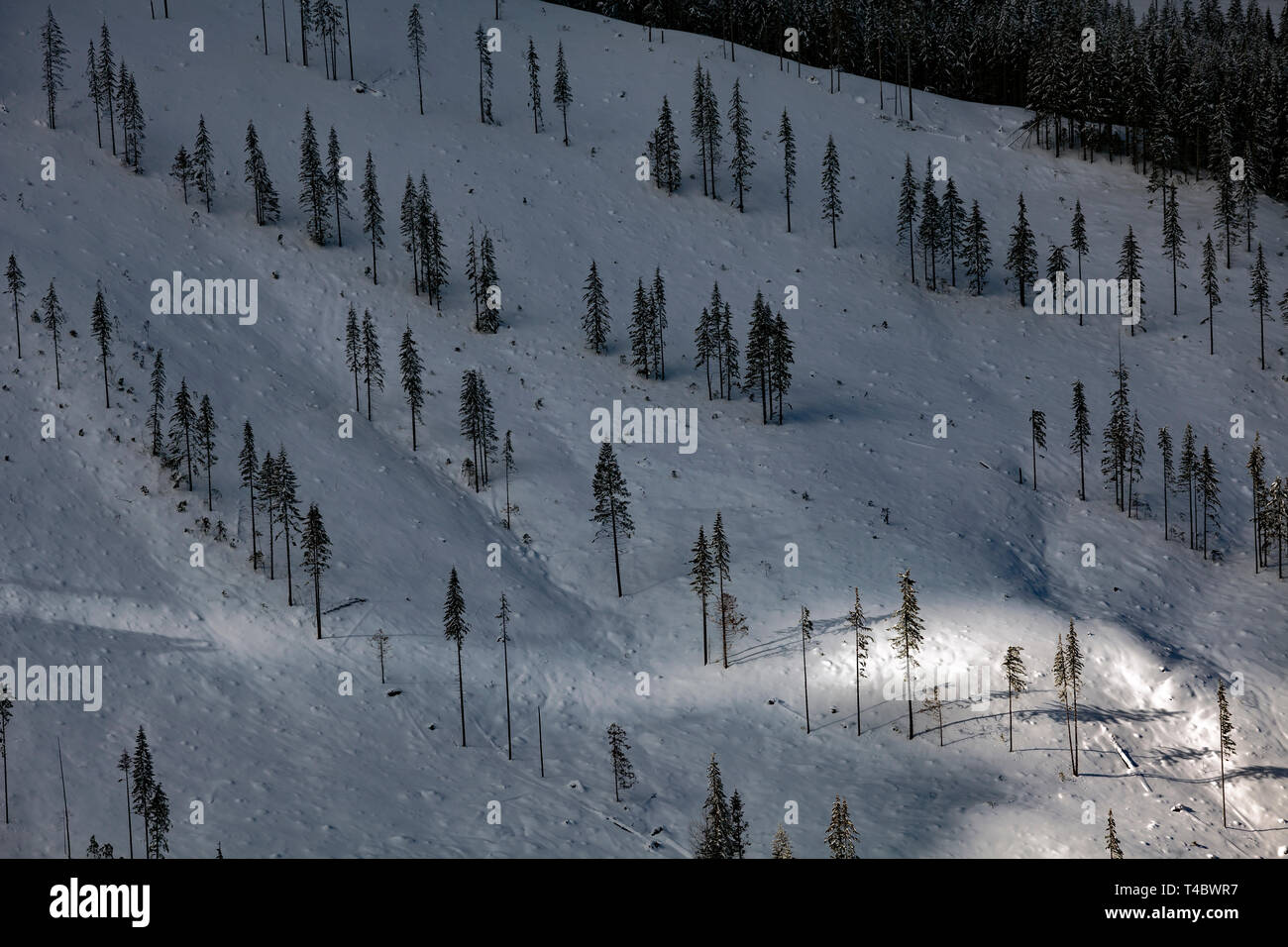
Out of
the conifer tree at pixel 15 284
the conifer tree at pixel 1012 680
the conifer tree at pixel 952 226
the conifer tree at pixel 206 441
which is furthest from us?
the conifer tree at pixel 952 226

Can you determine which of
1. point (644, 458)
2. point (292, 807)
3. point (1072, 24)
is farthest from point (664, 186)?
point (292, 807)

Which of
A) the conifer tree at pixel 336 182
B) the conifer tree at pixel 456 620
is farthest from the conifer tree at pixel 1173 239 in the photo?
the conifer tree at pixel 336 182

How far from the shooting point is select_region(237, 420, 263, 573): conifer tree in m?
74.9

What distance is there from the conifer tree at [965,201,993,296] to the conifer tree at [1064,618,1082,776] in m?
52.0

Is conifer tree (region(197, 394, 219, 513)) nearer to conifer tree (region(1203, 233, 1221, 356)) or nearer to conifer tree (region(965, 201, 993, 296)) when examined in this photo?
conifer tree (region(965, 201, 993, 296))

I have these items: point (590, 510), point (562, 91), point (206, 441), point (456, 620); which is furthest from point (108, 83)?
point (456, 620)

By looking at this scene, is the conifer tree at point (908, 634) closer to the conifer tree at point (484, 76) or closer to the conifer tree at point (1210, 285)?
the conifer tree at point (1210, 285)

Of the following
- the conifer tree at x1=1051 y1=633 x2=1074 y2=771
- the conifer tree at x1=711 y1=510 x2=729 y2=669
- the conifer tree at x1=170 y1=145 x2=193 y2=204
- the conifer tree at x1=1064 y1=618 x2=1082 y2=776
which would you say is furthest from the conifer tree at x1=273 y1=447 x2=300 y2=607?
the conifer tree at x1=170 y1=145 x2=193 y2=204

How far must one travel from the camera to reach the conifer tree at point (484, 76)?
13262cm

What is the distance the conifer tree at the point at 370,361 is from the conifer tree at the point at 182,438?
13.8m

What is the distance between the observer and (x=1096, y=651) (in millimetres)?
71500
